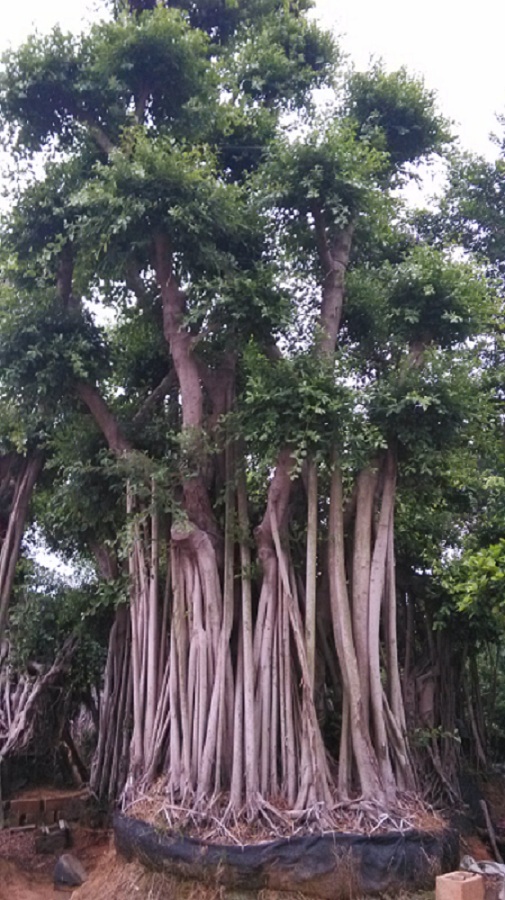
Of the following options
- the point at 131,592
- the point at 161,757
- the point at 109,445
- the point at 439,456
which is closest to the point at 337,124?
the point at 439,456

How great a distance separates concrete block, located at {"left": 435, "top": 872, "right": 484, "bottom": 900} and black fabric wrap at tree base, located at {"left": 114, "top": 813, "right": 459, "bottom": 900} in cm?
104

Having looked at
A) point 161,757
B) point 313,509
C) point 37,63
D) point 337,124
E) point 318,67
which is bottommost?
point 161,757

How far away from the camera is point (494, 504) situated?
5.99 m

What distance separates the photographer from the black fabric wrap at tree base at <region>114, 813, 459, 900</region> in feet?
14.1

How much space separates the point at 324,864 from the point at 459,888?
1.21m

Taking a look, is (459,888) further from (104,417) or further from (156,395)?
(156,395)

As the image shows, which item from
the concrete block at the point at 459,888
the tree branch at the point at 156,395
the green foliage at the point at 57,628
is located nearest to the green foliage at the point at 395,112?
the tree branch at the point at 156,395

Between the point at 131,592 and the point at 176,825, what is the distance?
1.77 m

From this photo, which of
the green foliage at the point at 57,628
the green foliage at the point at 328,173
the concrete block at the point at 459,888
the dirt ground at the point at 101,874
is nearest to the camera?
the concrete block at the point at 459,888

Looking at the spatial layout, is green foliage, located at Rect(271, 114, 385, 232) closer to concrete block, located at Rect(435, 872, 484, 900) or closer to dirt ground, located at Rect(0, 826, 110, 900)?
concrete block, located at Rect(435, 872, 484, 900)

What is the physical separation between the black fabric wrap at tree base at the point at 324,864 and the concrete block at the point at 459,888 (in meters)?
1.04

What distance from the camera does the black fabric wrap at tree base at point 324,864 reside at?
4312 mm

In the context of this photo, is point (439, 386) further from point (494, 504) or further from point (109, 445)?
point (109, 445)

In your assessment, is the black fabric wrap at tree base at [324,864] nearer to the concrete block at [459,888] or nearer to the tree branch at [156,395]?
the concrete block at [459,888]
